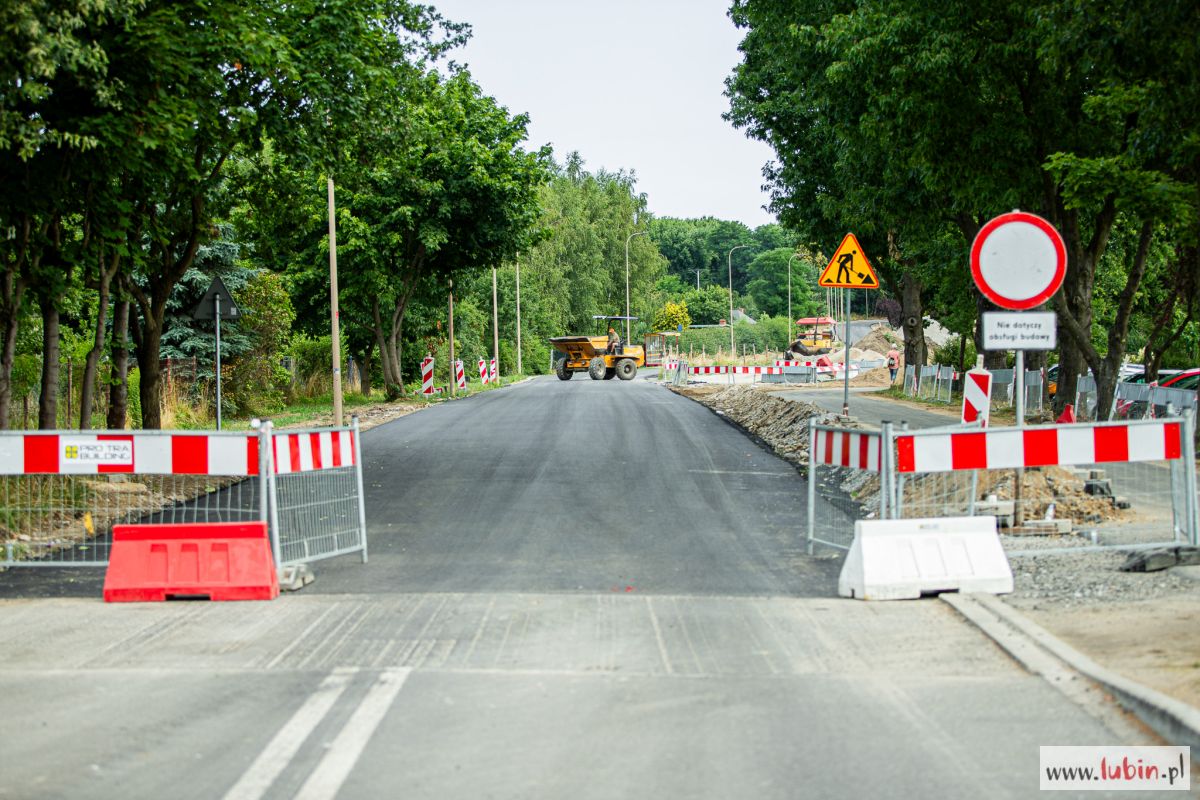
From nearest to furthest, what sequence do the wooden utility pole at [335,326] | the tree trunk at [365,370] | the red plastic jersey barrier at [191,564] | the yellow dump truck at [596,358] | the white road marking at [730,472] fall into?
the red plastic jersey barrier at [191,564] < the white road marking at [730,472] < the wooden utility pole at [335,326] < the tree trunk at [365,370] < the yellow dump truck at [596,358]

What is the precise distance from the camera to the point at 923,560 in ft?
29.0

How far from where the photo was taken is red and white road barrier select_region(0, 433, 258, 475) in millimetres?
9883

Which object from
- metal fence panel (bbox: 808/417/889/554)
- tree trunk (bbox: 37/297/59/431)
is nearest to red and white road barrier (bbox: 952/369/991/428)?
metal fence panel (bbox: 808/417/889/554)

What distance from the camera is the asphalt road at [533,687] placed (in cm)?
505

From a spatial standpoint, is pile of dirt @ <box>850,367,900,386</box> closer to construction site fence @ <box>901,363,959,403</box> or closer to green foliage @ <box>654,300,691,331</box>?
construction site fence @ <box>901,363,959,403</box>

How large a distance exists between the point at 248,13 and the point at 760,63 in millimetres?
22838

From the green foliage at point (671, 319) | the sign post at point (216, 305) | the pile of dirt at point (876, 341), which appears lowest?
the sign post at point (216, 305)

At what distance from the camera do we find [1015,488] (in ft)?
36.6

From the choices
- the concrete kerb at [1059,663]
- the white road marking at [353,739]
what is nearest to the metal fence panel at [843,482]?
the concrete kerb at [1059,663]

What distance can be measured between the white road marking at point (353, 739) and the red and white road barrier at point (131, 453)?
3796 millimetres

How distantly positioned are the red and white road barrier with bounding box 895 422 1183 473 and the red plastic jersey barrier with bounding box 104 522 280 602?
4976 millimetres

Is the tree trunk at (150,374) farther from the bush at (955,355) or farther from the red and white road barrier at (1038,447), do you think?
the bush at (955,355)

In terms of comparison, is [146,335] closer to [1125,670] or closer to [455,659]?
[455,659]

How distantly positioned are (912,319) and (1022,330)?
31.2 m
